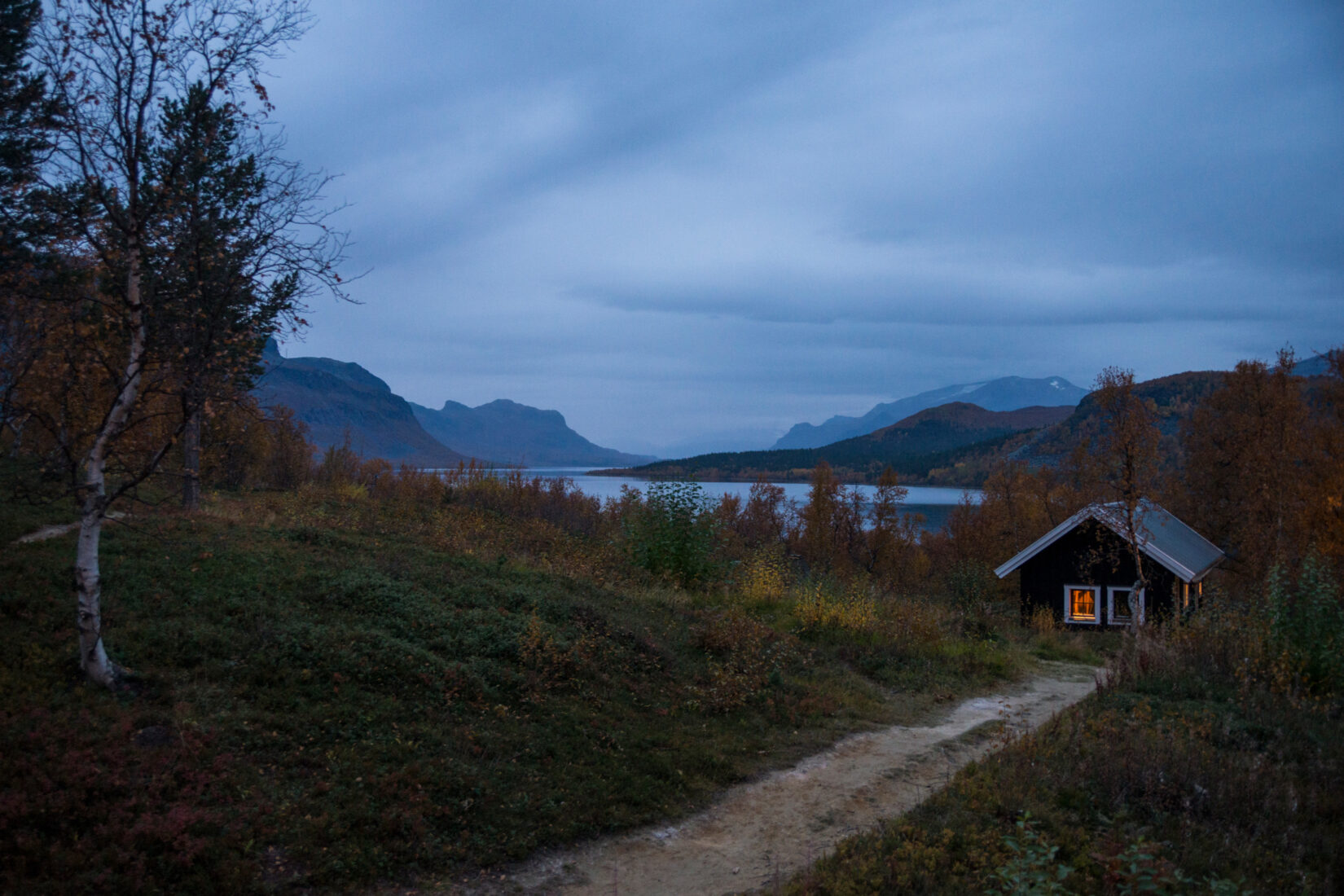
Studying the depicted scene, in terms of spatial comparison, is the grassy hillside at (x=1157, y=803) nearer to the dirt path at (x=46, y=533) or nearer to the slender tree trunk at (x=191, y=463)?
the dirt path at (x=46, y=533)

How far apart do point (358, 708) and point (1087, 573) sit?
2477 centimetres

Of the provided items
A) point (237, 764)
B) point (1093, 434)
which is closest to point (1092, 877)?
point (237, 764)

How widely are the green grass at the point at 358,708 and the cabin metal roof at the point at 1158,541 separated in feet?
26.0

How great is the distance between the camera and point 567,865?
18.6 feet

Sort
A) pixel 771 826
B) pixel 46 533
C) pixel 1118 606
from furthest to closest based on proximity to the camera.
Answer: pixel 1118 606, pixel 46 533, pixel 771 826

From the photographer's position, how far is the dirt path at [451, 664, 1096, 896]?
5445 mm

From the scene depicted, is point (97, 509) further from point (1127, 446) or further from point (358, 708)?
point (1127, 446)

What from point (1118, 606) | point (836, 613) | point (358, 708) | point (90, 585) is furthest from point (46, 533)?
point (1118, 606)

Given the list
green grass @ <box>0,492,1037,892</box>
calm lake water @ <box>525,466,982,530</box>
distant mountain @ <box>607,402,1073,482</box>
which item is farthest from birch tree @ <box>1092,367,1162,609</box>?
distant mountain @ <box>607,402,1073,482</box>

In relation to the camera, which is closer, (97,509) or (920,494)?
(97,509)

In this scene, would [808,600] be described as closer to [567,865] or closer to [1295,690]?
[1295,690]

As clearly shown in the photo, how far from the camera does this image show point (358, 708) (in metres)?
7.12

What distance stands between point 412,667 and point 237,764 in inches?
92.2

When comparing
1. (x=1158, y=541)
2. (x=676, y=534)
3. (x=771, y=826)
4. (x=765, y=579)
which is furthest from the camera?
(x=1158, y=541)
